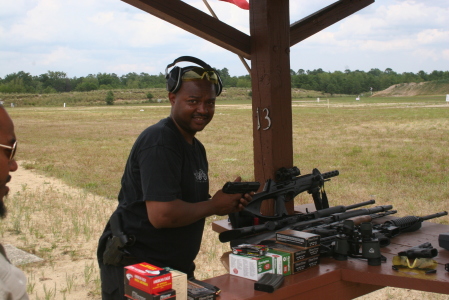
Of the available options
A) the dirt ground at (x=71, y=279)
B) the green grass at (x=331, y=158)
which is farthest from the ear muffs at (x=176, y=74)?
the green grass at (x=331, y=158)

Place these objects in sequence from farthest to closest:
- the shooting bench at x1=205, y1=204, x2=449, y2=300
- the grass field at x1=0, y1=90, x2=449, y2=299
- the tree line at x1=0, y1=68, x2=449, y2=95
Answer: the tree line at x1=0, y1=68, x2=449, y2=95, the grass field at x1=0, y1=90, x2=449, y2=299, the shooting bench at x1=205, y1=204, x2=449, y2=300

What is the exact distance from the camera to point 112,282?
2648 mm

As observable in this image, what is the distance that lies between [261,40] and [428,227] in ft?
6.52

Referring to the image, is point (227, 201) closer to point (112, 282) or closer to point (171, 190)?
point (171, 190)

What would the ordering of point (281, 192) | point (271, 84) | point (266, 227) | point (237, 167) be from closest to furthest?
point (266, 227) → point (281, 192) → point (271, 84) → point (237, 167)

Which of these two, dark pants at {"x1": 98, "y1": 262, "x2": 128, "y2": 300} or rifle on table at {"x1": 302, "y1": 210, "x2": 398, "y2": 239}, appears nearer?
dark pants at {"x1": 98, "y1": 262, "x2": 128, "y2": 300}

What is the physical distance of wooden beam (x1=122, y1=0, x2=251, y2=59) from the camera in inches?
143

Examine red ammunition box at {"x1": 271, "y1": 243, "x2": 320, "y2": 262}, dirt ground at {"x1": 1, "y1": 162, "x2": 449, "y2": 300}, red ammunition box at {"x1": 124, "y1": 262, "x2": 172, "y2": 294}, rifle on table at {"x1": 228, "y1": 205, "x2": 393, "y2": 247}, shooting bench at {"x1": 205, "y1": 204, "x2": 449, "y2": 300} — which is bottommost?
dirt ground at {"x1": 1, "y1": 162, "x2": 449, "y2": 300}

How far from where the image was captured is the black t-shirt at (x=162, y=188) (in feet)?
7.88

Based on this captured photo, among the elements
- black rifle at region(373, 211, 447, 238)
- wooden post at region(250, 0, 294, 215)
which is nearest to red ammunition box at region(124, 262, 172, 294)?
black rifle at region(373, 211, 447, 238)

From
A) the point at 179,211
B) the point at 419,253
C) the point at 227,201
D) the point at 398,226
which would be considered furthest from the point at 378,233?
the point at 179,211

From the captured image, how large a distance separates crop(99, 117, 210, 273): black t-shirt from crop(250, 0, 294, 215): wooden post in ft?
5.22

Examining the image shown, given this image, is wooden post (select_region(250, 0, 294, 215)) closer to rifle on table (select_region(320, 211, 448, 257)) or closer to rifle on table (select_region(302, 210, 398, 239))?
rifle on table (select_region(302, 210, 398, 239))

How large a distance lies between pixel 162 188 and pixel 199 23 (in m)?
1.93
